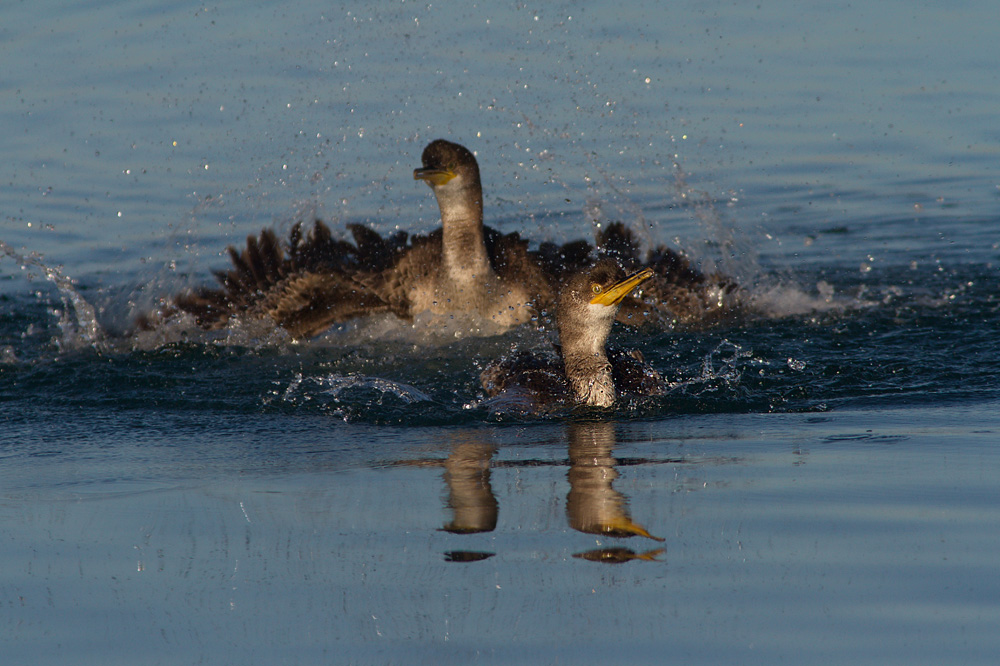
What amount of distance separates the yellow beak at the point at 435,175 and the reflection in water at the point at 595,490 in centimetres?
327

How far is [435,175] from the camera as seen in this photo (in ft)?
31.1

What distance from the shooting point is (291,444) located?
6512mm

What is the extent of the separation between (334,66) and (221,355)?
24.9 ft

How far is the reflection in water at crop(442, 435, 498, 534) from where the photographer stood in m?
5.08

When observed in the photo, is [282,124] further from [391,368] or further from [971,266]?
[971,266]

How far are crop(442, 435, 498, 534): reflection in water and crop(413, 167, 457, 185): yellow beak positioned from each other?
133 inches

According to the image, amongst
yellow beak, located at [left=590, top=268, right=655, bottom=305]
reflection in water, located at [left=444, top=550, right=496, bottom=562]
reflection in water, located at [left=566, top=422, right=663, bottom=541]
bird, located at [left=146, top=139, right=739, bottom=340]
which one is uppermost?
bird, located at [left=146, top=139, right=739, bottom=340]

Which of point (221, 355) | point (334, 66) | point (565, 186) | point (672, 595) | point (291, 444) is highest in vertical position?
point (334, 66)

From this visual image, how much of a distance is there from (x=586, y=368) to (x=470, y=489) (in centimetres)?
197

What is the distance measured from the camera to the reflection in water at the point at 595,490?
5.00 meters

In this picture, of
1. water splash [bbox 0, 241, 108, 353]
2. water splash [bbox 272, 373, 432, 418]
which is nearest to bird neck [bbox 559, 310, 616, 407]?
water splash [bbox 272, 373, 432, 418]

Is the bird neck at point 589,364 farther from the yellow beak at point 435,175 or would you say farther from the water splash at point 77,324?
the water splash at point 77,324

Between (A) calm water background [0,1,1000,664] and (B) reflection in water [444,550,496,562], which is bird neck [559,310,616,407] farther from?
(B) reflection in water [444,550,496,562]

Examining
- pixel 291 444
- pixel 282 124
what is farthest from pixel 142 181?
pixel 291 444
